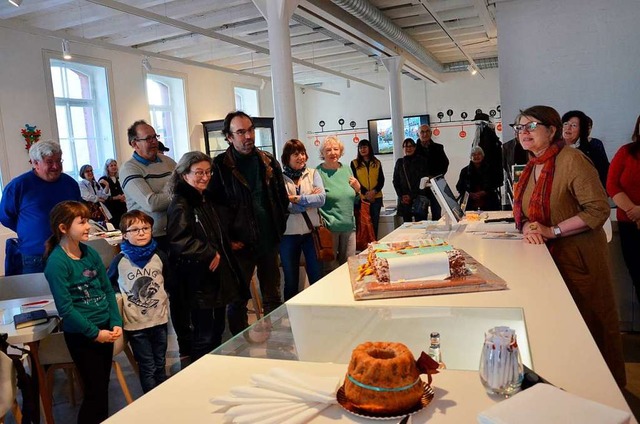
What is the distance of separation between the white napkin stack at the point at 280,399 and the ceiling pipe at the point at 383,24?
560 cm

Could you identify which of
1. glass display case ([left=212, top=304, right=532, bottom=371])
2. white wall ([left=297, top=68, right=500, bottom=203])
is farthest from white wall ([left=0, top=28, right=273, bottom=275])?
glass display case ([left=212, top=304, right=532, bottom=371])

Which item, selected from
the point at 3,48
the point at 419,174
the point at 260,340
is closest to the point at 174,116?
the point at 3,48

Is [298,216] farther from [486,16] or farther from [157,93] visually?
[157,93]

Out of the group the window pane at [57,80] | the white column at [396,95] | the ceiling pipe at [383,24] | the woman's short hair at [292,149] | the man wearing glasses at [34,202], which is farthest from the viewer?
the white column at [396,95]

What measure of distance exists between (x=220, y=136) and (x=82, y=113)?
2.92 meters

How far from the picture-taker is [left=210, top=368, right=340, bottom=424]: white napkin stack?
41.4 inches

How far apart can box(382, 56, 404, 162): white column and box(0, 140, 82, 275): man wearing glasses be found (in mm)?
7900

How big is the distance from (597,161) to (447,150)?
34.4 ft

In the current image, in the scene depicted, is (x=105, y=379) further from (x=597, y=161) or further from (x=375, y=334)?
(x=597, y=161)

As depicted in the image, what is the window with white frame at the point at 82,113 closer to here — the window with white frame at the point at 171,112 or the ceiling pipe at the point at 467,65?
the window with white frame at the point at 171,112

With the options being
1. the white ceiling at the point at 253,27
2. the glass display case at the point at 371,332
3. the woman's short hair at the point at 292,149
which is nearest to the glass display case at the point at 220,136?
the white ceiling at the point at 253,27

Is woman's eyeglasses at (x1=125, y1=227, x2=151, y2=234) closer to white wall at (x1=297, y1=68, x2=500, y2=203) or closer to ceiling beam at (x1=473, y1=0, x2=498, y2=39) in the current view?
ceiling beam at (x1=473, y1=0, x2=498, y2=39)

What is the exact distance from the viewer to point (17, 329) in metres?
2.35

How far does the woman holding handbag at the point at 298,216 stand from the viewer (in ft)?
12.5
